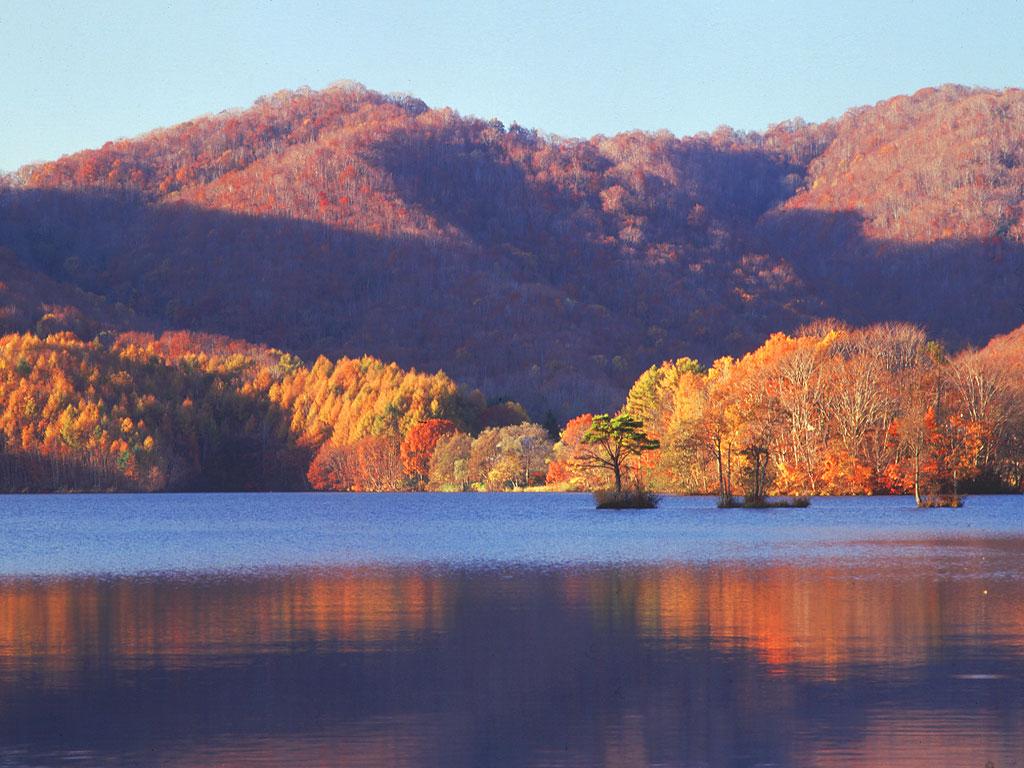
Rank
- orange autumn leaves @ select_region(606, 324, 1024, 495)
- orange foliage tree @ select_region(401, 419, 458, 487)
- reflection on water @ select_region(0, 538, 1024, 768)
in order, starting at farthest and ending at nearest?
orange foliage tree @ select_region(401, 419, 458, 487) < orange autumn leaves @ select_region(606, 324, 1024, 495) < reflection on water @ select_region(0, 538, 1024, 768)

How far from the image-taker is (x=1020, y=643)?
23.1 m

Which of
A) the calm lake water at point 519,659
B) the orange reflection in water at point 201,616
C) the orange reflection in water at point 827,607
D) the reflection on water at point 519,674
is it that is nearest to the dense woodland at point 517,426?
the orange reflection in water at point 827,607

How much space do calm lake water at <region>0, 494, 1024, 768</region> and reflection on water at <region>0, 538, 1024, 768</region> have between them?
0.06m

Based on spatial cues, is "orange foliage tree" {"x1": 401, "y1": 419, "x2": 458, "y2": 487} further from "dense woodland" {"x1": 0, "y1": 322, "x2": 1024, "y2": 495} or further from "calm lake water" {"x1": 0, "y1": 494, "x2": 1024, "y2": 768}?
"calm lake water" {"x1": 0, "y1": 494, "x2": 1024, "y2": 768}

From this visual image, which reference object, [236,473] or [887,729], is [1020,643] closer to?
[887,729]

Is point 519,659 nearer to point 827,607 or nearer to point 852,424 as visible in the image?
point 827,607

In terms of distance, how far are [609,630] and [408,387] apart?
15779 cm

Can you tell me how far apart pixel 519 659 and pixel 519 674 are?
4.88 feet

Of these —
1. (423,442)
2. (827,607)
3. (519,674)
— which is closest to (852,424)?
(827,607)

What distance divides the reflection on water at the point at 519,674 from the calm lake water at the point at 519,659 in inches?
2.5

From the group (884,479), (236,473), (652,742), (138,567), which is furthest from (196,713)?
(236,473)

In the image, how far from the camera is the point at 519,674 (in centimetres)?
2062

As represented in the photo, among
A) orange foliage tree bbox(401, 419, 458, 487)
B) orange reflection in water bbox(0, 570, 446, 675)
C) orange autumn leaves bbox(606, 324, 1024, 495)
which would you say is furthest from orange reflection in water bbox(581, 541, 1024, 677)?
orange foliage tree bbox(401, 419, 458, 487)

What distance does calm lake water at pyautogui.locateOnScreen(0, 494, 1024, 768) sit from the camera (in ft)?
50.9
